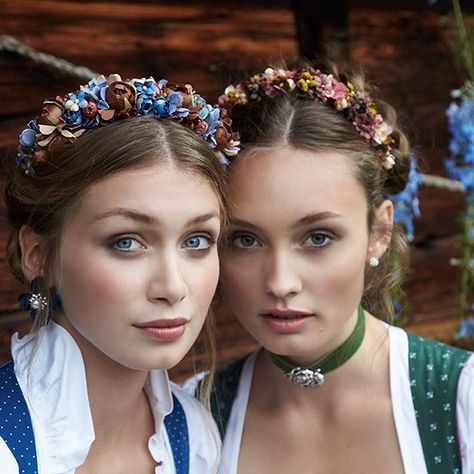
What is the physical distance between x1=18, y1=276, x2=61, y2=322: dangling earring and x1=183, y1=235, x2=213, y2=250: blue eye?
0.32 meters

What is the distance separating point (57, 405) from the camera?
199cm

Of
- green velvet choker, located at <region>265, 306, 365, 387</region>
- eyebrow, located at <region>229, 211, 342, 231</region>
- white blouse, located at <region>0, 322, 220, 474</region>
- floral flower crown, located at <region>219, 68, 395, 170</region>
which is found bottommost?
white blouse, located at <region>0, 322, 220, 474</region>

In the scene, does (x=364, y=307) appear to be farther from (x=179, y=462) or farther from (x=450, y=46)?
(x=450, y=46)

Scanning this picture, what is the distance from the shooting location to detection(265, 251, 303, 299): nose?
225 cm

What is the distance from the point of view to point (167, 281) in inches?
76.4

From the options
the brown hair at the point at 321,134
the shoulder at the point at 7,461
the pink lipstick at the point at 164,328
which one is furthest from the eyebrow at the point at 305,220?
the shoulder at the point at 7,461

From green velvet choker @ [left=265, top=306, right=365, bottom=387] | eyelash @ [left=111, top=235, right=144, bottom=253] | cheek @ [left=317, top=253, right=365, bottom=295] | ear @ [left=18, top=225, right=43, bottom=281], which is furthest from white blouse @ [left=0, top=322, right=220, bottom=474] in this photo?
cheek @ [left=317, top=253, right=365, bottom=295]

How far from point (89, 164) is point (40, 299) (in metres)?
0.34

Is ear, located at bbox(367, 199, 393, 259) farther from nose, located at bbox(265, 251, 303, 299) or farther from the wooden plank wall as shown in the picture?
the wooden plank wall

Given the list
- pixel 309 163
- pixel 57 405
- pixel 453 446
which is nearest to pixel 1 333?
pixel 57 405

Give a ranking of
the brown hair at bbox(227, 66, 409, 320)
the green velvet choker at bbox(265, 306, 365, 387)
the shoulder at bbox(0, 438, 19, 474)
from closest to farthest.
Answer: the shoulder at bbox(0, 438, 19, 474)
the brown hair at bbox(227, 66, 409, 320)
the green velvet choker at bbox(265, 306, 365, 387)

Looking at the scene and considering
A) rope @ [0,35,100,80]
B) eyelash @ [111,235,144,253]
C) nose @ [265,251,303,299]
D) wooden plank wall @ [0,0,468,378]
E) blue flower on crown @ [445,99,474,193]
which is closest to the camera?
eyelash @ [111,235,144,253]

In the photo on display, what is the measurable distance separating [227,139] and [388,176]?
584 mm

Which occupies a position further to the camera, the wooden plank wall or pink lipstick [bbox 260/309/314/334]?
the wooden plank wall
